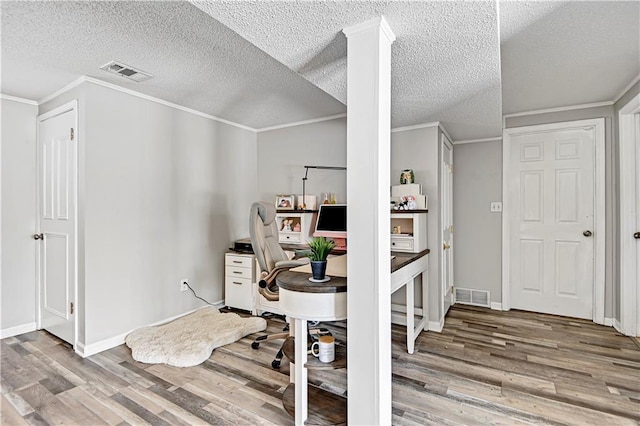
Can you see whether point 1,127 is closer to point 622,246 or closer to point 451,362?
point 451,362

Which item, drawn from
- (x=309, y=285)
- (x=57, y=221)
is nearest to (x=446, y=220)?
(x=309, y=285)

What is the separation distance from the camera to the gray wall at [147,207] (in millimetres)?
2768

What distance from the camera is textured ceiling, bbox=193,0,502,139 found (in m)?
1.34

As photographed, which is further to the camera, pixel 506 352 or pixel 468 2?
pixel 506 352

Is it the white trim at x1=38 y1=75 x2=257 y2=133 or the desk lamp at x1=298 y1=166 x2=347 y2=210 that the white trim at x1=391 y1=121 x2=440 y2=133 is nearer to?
the desk lamp at x1=298 y1=166 x2=347 y2=210

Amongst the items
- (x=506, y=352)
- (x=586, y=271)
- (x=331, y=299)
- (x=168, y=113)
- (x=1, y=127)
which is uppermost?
(x=168, y=113)

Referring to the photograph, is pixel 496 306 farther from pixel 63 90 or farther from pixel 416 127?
pixel 63 90

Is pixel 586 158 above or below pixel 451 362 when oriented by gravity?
above

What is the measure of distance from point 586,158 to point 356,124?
135 inches

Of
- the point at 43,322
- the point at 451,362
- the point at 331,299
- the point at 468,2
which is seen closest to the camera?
the point at 468,2

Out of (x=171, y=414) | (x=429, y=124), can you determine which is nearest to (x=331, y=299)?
(x=171, y=414)

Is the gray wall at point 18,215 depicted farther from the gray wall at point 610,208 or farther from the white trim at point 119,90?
the gray wall at point 610,208

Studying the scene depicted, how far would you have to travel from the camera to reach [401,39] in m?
1.61

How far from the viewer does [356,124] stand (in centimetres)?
149
